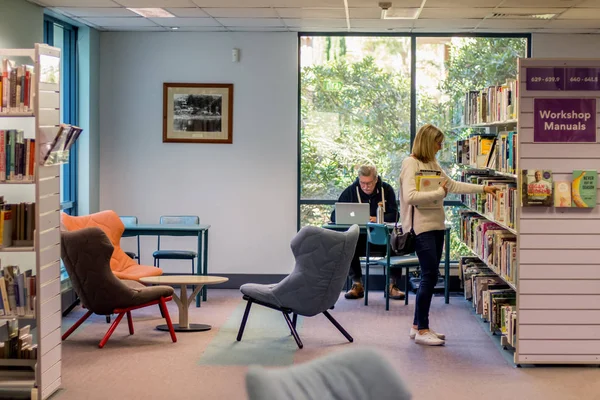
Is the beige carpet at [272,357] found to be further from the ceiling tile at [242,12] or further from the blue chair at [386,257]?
the ceiling tile at [242,12]

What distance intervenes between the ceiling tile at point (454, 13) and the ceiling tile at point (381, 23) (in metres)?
0.38

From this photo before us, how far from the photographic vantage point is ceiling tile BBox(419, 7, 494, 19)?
8602 mm

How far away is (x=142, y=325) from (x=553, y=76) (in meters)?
4.21

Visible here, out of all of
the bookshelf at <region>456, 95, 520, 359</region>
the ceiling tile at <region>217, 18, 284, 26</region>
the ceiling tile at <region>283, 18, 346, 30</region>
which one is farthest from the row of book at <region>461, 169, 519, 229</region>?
the ceiling tile at <region>217, 18, 284, 26</region>

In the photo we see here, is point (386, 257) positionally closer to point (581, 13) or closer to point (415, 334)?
point (415, 334)

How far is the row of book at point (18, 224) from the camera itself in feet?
18.8

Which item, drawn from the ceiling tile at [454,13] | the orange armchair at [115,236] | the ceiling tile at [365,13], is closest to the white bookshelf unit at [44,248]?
the orange armchair at [115,236]

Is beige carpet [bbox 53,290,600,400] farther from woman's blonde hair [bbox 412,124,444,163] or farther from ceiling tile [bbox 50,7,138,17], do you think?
ceiling tile [bbox 50,7,138,17]

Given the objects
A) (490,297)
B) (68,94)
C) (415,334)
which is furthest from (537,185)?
(68,94)

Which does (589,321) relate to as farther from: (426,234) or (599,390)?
(426,234)

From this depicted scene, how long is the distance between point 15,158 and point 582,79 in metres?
3.95

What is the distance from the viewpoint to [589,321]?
6.64 metres

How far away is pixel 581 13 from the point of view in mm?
8711

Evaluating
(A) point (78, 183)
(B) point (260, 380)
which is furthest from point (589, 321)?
(A) point (78, 183)
